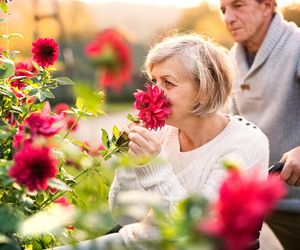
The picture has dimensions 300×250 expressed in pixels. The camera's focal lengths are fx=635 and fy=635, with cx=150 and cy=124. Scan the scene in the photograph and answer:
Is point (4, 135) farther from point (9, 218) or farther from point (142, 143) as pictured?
point (9, 218)

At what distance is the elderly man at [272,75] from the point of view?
3031 mm

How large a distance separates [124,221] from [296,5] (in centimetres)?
1414

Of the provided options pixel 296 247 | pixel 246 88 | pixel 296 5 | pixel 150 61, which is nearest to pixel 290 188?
pixel 296 247

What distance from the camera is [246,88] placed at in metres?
3.26

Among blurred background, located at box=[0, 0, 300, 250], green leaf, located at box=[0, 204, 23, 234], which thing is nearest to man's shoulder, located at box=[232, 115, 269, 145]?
green leaf, located at box=[0, 204, 23, 234]

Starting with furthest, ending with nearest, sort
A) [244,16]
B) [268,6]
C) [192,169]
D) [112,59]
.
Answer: [268,6] → [244,16] → [192,169] → [112,59]

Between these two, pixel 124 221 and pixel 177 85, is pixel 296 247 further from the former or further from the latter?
pixel 177 85

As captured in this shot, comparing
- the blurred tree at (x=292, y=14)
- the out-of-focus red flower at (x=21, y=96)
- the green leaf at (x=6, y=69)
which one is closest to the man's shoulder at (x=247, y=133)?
the out-of-focus red flower at (x=21, y=96)

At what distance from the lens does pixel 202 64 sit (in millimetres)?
2332

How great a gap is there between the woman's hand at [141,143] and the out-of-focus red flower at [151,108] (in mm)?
32

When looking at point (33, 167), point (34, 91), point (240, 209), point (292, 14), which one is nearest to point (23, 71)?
point (34, 91)

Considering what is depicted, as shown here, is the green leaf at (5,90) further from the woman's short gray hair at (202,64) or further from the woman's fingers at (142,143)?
the woman's short gray hair at (202,64)

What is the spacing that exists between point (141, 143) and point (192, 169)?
42 cm

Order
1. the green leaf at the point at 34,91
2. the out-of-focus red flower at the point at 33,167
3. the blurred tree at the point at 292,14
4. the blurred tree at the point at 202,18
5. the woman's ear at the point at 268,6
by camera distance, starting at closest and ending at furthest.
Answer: the out-of-focus red flower at the point at 33,167 < the green leaf at the point at 34,91 < the woman's ear at the point at 268,6 < the blurred tree at the point at 292,14 < the blurred tree at the point at 202,18
